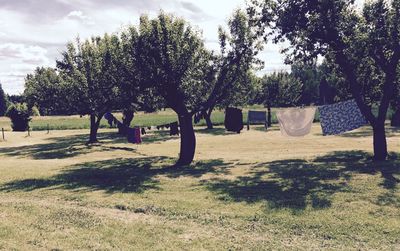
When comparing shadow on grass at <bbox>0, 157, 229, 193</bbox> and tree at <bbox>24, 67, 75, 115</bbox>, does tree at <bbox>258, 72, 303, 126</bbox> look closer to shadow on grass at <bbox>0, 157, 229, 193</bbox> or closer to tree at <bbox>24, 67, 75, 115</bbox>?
tree at <bbox>24, 67, 75, 115</bbox>

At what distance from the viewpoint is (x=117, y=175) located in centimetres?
1783

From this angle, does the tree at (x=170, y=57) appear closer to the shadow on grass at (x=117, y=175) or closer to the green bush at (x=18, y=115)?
the shadow on grass at (x=117, y=175)

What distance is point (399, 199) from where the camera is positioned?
12.1m

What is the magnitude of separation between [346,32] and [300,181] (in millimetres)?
8641

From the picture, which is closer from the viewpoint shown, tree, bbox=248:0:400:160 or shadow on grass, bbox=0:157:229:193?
shadow on grass, bbox=0:157:229:193

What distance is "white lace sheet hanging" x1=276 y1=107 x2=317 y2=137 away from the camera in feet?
81.0

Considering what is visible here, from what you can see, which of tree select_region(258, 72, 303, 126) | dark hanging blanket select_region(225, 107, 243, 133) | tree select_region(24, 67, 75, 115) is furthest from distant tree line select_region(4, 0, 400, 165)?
tree select_region(258, 72, 303, 126)

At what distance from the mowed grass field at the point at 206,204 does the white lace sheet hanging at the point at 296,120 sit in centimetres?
279

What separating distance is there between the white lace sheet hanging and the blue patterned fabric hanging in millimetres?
2162

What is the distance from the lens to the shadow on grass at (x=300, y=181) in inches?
494

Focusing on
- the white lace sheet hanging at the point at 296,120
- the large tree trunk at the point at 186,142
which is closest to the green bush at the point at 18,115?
the large tree trunk at the point at 186,142

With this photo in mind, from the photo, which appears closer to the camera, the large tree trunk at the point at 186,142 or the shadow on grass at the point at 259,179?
the shadow on grass at the point at 259,179

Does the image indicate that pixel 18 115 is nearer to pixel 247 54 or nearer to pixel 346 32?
pixel 247 54

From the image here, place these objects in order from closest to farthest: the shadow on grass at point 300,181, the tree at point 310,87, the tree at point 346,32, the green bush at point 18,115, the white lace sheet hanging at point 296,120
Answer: the shadow on grass at point 300,181
the tree at point 346,32
the white lace sheet hanging at point 296,120
the green bush at point 18,115
the tree at point 310,87
